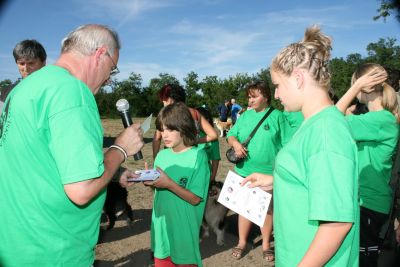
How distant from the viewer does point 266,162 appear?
4312mm

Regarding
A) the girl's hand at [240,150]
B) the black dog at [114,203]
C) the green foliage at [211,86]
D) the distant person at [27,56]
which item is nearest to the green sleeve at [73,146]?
the distant person at [27,56]

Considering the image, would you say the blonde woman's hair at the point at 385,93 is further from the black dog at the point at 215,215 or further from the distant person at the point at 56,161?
the black dog at the point at 215,215

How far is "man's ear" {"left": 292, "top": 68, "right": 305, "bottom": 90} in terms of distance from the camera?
1.49 metres

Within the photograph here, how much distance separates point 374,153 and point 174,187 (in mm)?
1488

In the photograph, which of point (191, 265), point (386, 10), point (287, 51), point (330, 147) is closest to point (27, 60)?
point (191, 265)

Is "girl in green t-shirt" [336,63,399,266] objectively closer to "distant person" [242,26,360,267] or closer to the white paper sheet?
the white paper sheet

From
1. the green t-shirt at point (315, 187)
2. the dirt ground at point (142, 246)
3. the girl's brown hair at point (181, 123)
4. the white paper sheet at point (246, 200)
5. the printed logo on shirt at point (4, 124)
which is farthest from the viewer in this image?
the dirt ground at point (142, 246)

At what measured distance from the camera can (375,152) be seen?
8.96 ft

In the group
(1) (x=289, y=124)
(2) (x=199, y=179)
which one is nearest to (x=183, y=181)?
(2) (x=199, y=179)

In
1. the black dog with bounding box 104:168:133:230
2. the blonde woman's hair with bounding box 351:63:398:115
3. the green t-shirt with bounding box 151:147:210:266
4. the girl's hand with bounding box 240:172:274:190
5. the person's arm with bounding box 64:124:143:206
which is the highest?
the blonde woman's hair with bounding box 351:63:398:115

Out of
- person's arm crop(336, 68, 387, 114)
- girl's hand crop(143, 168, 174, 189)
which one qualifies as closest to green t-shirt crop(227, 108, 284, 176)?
person's arm crop(336, 68, 387, 114)

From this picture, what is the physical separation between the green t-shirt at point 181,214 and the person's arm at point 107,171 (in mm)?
978

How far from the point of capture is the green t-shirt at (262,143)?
4.31 meters

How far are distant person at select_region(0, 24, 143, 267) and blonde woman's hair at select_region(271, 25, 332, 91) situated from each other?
2.65 ft
